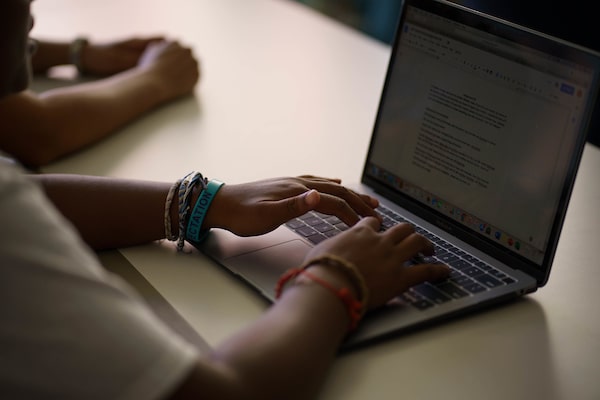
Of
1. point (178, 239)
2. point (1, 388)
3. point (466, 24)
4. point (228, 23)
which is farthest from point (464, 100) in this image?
point (228, 23)

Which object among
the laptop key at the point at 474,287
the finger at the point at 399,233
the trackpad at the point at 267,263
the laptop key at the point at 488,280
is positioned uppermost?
the finger at the point at 399,233

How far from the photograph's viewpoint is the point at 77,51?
5.23 ft

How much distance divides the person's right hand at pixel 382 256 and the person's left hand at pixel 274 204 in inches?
2.6

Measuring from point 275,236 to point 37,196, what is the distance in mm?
402

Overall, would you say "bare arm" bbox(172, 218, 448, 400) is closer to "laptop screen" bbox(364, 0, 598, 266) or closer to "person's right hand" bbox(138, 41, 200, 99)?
"laptop screen" bbox(364, 0, 598, 266)

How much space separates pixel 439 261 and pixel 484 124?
7.2 inches

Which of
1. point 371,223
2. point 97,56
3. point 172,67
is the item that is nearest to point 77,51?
point 97,56

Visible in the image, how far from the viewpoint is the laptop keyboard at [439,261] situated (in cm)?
87

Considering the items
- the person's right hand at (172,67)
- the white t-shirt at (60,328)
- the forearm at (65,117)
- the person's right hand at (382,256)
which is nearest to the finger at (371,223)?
the person's right hand at (382,256)

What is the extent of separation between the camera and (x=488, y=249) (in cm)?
97

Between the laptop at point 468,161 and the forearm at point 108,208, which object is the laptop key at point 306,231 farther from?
the forearm at point 108,208

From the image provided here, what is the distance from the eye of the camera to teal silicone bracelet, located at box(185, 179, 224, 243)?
0.96 m

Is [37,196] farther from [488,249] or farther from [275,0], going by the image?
[275,0]

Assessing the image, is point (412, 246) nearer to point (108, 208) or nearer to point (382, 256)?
point (382, 256)
